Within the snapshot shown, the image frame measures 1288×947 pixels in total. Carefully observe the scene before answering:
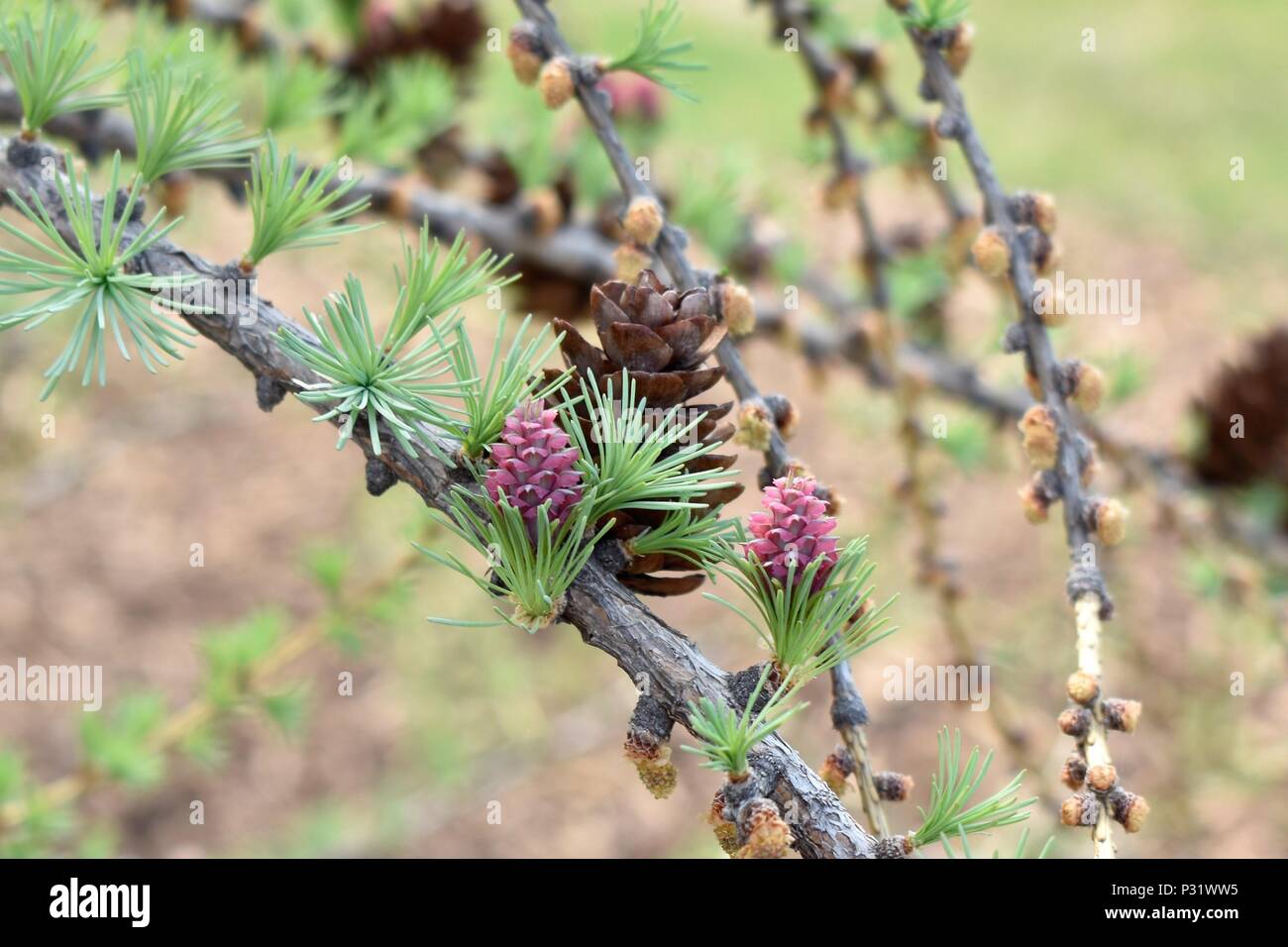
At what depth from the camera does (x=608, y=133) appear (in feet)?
1.04

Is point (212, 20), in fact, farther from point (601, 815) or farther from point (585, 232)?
point (601, 815)

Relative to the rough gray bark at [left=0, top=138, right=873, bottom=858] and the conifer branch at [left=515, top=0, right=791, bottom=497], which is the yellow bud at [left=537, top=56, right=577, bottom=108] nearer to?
the conifer branch at [left=515, top=0, right=791, bottom=497]

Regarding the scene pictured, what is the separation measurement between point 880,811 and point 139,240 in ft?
0.70

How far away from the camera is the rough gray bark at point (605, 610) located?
0.23m
